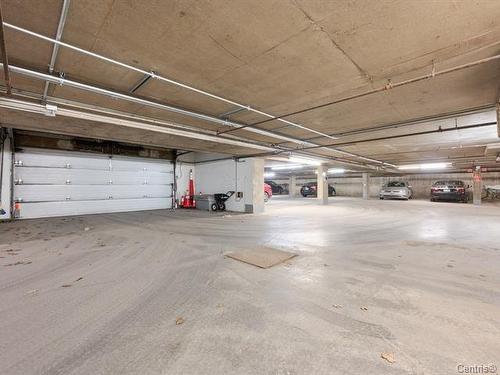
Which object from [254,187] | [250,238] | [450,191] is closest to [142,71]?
[250,238]

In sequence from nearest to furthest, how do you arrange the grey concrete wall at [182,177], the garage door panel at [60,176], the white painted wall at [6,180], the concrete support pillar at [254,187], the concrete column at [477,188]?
the white painted wall at [6,180] < the garage door panel at [60,176] < the concrete support pillar at [254,187] < the grey concrete wall at [182,177] < the concrete column at [477,188]

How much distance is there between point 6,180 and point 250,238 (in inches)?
303

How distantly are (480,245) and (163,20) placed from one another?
5579mm

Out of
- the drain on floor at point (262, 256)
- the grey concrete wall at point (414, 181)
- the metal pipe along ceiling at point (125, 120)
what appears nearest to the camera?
the drain on floor at point (262, 256)

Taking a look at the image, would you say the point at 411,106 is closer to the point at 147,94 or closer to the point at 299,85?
the point at 299,85

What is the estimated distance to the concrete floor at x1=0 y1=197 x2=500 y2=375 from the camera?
1381 millimetres

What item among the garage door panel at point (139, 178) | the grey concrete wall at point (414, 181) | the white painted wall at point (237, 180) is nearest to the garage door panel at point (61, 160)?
the garage door panel at point (139, 178)

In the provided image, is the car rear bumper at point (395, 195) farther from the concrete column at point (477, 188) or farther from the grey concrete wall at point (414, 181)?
the grey concrete wall at point (414, 181)

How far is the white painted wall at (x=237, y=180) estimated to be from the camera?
346 inches

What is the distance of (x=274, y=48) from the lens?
235cm

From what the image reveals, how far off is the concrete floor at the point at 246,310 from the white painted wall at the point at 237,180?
4988 mm

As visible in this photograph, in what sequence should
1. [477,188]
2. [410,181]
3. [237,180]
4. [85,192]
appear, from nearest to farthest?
1. [85,192]
2. [237,180]
3. [477,188]
4. [410,181]

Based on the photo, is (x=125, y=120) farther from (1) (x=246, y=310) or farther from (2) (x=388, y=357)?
(2) (x=388, y=357)

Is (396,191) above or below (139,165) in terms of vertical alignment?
below
